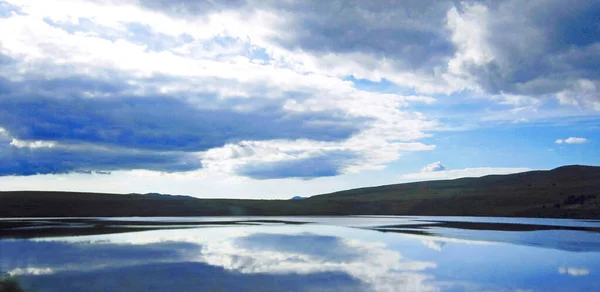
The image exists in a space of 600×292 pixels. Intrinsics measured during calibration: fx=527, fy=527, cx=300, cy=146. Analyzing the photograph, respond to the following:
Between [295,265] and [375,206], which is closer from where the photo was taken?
[295,265]

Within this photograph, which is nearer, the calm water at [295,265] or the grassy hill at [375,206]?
the calm water at [295,265]

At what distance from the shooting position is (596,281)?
21078 mm

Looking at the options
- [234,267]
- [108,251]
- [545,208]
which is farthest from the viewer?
[545,208]

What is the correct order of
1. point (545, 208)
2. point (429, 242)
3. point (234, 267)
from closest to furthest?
point (234, 267) → point (429, 242) → point (545, 208)

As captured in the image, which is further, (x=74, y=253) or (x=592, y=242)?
(x=592, y=242)

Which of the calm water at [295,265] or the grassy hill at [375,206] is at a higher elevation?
the grassy hill at [375,206]

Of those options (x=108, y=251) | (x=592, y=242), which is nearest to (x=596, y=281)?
(x=592, y=242)

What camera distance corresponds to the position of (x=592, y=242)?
3806cm

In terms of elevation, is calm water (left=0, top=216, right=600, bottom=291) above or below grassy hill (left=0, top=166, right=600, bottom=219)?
below

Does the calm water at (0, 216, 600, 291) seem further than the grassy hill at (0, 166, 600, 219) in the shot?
No

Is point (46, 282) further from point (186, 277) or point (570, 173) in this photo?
point (570, 173)

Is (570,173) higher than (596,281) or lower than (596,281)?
higher

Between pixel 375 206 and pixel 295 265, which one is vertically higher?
pixel 375 206

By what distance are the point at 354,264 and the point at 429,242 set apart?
46.6 feet
